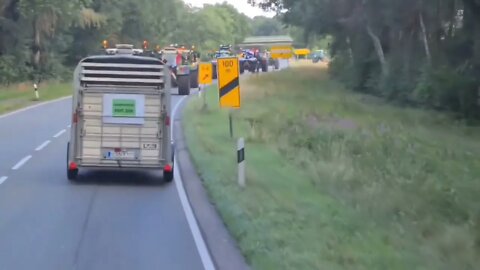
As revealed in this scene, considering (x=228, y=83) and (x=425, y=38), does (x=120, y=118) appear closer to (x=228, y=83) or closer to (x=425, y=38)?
(x=228, y=83)

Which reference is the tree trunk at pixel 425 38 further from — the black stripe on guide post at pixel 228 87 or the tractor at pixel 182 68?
the black stripe on guide post at pixel 228 87

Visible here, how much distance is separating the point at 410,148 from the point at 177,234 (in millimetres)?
14482

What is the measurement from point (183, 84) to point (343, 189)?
3296cm

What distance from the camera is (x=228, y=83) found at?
22.6 metres

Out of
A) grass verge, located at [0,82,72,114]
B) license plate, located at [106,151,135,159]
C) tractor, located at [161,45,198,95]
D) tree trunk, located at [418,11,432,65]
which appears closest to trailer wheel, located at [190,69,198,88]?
tractor, located at [161,45,198,95]

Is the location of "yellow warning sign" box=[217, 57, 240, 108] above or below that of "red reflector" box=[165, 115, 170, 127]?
above

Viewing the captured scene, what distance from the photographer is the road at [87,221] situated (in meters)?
11.0

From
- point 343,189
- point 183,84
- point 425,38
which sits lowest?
point 343,189

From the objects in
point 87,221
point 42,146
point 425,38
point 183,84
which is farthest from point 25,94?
point 87,221

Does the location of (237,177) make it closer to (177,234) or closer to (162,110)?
(162,110)

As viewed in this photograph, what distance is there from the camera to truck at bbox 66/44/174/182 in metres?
17.9

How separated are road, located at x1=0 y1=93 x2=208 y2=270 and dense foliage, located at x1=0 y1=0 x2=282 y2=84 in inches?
1447

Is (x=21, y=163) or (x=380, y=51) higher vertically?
(x=380, y=51)

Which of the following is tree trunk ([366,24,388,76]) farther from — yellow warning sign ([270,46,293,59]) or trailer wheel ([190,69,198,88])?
trailer wheel ([190,69,198,88])
